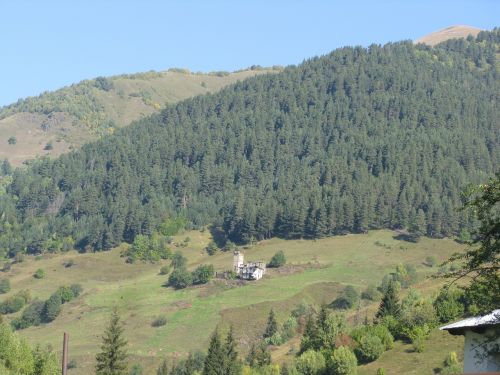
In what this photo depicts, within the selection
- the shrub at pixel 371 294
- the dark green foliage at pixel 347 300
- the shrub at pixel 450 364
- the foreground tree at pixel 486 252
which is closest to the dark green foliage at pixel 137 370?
the dark green foliage at pixel 347 300

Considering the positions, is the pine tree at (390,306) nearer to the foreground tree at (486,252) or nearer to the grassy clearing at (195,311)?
the grassy clearing at (195,311)

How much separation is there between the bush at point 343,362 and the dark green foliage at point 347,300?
75487mm

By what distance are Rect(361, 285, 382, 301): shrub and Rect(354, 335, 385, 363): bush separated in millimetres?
73233

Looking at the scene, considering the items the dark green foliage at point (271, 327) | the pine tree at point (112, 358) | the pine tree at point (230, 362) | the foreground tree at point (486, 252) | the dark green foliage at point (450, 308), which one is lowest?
the dark green foliage at point (271, 327)

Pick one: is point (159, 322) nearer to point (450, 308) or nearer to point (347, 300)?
point (347, 300)

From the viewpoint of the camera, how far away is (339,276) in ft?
627

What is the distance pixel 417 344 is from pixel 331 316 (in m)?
20.5

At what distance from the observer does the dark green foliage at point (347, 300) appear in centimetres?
16988

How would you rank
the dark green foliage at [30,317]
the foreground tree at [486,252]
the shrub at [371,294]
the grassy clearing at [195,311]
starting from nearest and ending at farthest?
the foreground tree at [486,252], the grassy clearing at [195,311], the shrub at [371,294], the dark green foliage at [30,317]

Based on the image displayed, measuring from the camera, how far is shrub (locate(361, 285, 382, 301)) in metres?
170

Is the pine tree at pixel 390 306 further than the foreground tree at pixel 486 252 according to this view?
Yes

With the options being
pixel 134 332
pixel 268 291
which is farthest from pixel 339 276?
pixel 134 332

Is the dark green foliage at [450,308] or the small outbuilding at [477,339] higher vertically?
the small outbuilding at [477,339]

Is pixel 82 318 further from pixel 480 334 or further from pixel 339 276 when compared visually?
pixel 480 334
